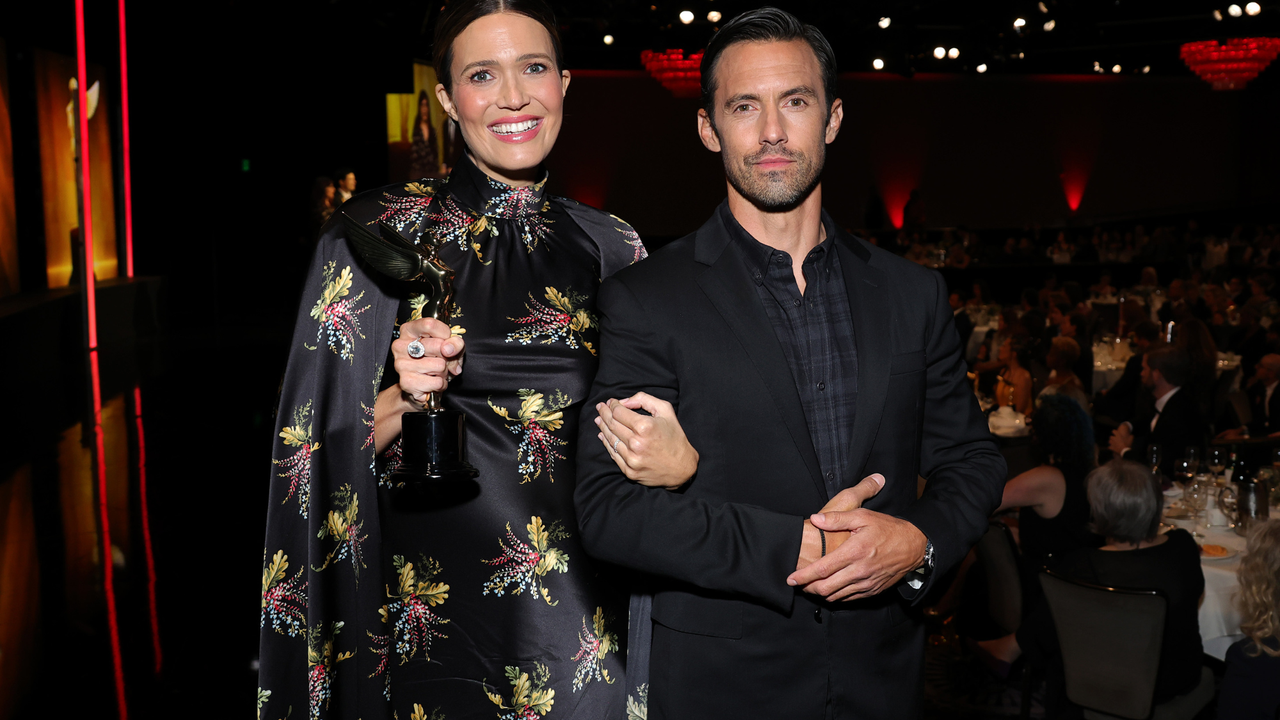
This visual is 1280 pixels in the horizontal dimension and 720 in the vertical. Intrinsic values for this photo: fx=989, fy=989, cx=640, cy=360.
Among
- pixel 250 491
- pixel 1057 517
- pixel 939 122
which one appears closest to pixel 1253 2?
pixel 939 122

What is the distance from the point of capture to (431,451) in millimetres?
1488

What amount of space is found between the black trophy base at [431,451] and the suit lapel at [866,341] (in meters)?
0.59

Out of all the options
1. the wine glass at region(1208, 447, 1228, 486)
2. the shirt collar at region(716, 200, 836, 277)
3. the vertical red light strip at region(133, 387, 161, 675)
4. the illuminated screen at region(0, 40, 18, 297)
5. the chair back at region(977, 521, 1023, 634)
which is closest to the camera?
the shirt collar at region(716, 200, 836, 277)

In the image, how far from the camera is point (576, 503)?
1490 millimetres

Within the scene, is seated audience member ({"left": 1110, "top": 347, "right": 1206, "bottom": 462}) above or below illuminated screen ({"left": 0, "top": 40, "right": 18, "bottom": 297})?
below

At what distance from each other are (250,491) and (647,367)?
5284 millimetres

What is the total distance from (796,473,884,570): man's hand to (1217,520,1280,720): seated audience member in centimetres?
180

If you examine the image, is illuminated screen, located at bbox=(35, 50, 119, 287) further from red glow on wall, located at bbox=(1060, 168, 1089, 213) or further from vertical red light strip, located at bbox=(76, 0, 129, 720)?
red glow on wall, located at bbox=(1060, 168, 1089, 213)

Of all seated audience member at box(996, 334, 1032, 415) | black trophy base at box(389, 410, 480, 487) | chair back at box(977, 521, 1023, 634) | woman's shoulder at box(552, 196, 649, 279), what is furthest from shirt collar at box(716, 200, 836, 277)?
seated audience member at box(996, 334, 1032, 415)

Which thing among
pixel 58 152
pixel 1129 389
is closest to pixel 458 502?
pixel 1129 389

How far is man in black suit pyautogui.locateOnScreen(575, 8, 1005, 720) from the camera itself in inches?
55.1

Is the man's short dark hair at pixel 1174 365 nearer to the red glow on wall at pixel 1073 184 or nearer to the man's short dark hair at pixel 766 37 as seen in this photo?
the man's short dark hair at pixel 766 37

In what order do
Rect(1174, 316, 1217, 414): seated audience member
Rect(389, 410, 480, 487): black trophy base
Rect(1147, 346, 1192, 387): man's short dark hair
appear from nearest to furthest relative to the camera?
1. Rect(389, 410, 480, 487): black trophy base
2. Rect(1147, 346, 1192, 387): man's short dark hair
3. Rect(1174, 316, 1217, 414): seated audience member

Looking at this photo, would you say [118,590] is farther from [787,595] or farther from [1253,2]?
[1253,2]
